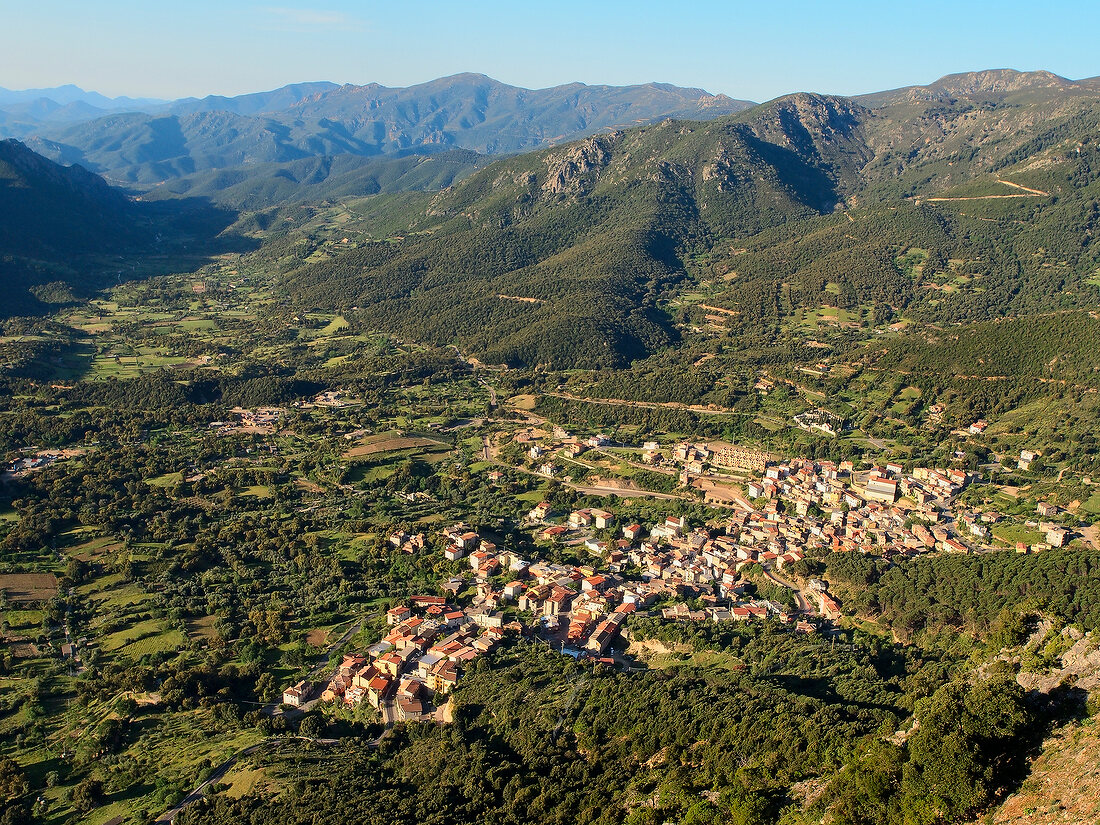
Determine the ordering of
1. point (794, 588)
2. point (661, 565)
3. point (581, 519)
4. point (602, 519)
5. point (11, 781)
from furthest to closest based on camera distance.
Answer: point (581, 519) → point (602, 519) → point (661, 565) → point (794, 588) → point (11, 781)

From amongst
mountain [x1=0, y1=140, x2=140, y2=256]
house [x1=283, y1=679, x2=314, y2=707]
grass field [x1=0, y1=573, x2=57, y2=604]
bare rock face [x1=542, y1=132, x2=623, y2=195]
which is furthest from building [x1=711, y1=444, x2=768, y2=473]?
mountain [x1=0, y1=140, x2=140, y2=256]

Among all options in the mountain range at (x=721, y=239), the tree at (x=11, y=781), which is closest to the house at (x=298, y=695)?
the tree at (x=11, y=781)

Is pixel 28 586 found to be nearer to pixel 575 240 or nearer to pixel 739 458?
pixel 739 458

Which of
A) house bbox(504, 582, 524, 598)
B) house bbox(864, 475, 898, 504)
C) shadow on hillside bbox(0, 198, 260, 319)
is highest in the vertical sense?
shadow on hillside bbox(0, 198, 260, 319)

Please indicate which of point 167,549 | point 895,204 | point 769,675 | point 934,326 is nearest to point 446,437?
point 167,549

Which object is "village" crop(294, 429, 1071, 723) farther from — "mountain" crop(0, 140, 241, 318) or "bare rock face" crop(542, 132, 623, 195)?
"bare rock face" crop(542, 132, 623, 195)

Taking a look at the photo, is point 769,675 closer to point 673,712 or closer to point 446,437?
point 673,712

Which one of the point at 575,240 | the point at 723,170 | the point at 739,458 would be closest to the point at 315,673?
the point at 739,458
